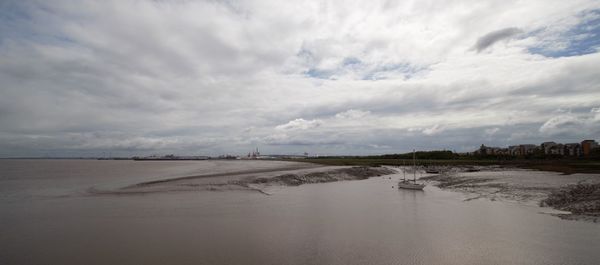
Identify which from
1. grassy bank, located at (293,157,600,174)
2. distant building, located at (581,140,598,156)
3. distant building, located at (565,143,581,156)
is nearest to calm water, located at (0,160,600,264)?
grassy bank, located at (293,157,600,174)

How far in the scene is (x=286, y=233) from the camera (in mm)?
17547

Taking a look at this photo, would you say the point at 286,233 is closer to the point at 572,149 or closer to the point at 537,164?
the point at 537,164

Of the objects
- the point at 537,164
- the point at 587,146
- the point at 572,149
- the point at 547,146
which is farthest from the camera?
the point at 547,146

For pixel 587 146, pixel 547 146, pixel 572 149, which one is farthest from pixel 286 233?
pixel 547 146

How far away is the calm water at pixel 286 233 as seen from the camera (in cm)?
1370

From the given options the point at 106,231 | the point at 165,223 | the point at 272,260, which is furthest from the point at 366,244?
the point at 106,231

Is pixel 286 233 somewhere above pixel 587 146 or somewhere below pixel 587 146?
below

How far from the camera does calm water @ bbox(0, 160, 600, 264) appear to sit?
13695 millimetres

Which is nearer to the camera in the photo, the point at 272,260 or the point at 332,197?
the point at 272,260

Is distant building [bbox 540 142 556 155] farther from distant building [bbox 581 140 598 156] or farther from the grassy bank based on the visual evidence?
the grassy bank

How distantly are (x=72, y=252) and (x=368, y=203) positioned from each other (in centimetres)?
2068

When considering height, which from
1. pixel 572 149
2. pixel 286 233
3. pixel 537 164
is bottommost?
pixel 286 233

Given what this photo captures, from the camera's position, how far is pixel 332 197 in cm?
3281

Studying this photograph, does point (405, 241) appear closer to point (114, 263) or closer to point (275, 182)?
point (114, 263)
